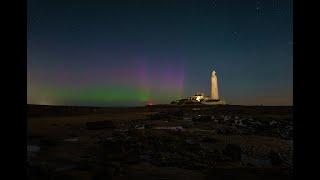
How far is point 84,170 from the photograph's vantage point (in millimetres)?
11188

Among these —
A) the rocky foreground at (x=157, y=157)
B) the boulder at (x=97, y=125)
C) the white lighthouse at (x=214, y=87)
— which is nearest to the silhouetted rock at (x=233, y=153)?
the rocky foreground at (x=157, y=157)

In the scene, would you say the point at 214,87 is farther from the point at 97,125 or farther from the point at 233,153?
the point at 233,153

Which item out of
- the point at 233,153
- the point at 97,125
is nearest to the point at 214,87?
the point at 97,125

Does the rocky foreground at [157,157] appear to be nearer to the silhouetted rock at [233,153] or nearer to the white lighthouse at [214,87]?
the silhouetted rock at [233,153]

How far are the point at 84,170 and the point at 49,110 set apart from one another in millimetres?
32047

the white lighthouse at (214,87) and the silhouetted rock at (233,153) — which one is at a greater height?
the white lighthouse at (214,87)

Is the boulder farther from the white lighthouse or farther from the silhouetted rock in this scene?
the white lighthouse

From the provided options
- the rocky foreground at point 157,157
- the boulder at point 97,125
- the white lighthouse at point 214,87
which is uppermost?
the white lighthouse at point 214,87

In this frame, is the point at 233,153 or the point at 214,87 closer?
the point at 233,153

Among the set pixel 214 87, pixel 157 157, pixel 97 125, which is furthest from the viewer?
pixel 214 87

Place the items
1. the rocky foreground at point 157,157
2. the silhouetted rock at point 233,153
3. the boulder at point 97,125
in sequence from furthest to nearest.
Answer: the boulder at point 97,125 → the silhouetted rock at point 233,153 → the rocky foreground at point 157,157

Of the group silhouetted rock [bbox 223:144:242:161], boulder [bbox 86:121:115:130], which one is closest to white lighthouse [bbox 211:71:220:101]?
boulder [bbox 86:121:115:130]
